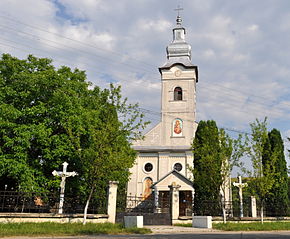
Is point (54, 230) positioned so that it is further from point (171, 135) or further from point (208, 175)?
point (171, 135)

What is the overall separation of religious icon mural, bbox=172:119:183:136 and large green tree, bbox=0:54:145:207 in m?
14.0

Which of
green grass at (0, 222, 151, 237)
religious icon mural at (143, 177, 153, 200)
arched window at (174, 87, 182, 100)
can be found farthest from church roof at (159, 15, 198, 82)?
green grass at (0, 222, 151, 237)

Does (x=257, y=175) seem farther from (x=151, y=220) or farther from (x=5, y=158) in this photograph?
(x=5, y=158)

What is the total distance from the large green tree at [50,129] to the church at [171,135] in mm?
11779

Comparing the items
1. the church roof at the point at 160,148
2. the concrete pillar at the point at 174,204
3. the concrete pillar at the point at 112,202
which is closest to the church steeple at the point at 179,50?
the church roof at the point at 160,148

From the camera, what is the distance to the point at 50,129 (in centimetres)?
1688

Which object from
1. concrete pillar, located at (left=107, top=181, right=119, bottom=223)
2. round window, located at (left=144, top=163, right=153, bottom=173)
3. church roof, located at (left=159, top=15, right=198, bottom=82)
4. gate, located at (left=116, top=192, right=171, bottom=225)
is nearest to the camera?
concrete pillar, located at (left=107, top=181, right=119, bottom=223)

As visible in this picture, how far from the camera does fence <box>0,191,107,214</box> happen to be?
46.8 feet

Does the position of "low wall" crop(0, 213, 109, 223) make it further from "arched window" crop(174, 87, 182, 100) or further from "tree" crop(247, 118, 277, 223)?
"arched window" crop(174, 87, 182, 100)

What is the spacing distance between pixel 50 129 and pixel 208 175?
897 cm

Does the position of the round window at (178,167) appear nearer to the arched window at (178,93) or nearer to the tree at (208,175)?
the arched window at (178,93)

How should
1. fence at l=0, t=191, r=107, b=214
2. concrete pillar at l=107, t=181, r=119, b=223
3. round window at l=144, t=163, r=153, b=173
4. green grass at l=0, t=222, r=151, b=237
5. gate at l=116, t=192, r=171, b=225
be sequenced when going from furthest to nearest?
round window at l=144, t=163, r=153, b=173 → gate at l=116, t=192, r=171, b=225 → concrete pillar at l=107, t=181, r=119, b=223 → fence at l=0, t=191, r=107, b=214 → green grass at l=0, t=222, r=151, b=237

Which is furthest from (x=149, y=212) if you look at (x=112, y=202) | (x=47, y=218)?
(x=47, y=218)

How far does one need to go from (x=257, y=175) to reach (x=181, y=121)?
15.1 meters
